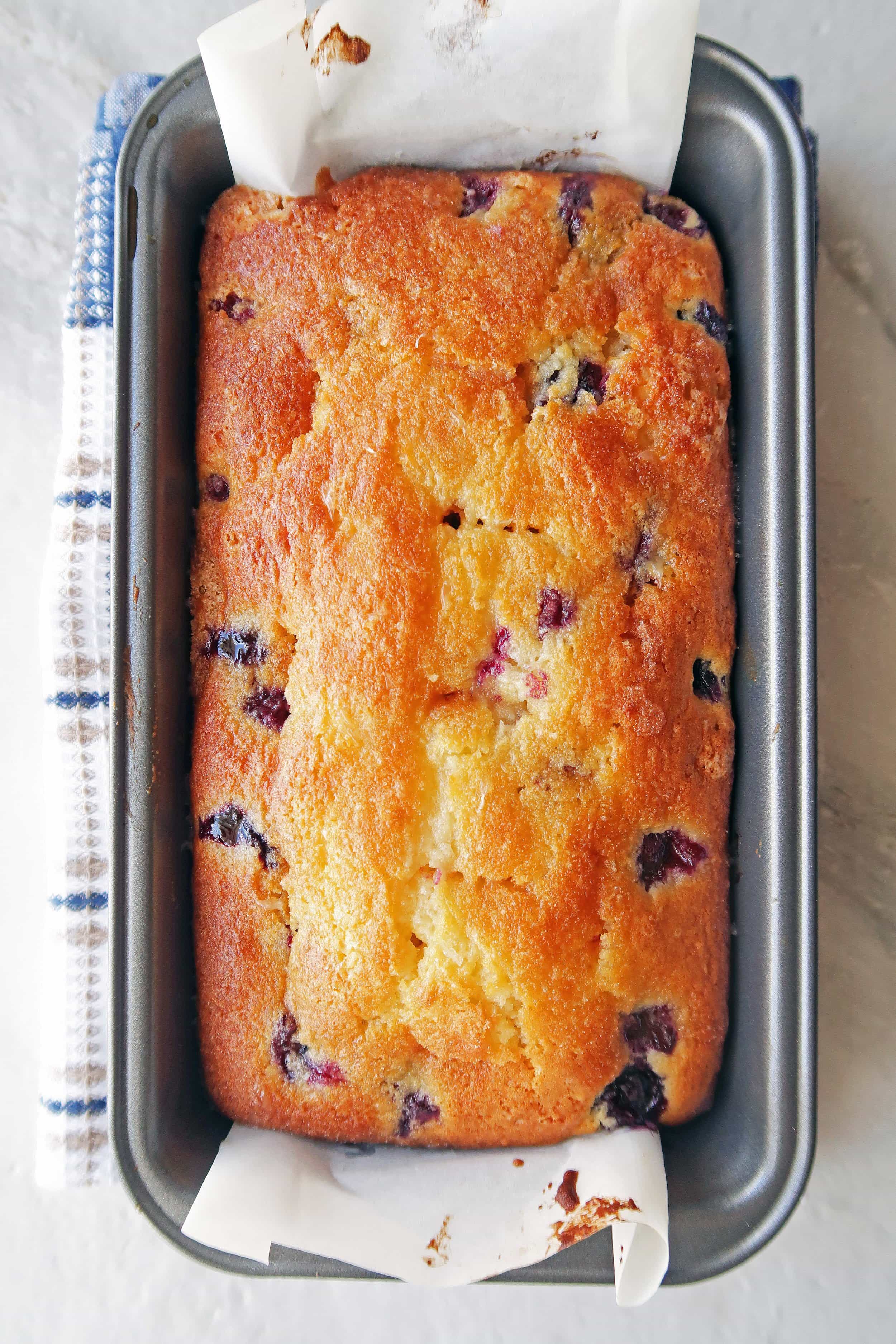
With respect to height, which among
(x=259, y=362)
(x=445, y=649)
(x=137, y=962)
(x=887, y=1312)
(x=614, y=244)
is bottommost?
(x=887, y=1312)

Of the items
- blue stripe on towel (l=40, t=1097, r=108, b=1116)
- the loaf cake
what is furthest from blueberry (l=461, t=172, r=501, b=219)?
blue stripe on towel (l=40, t=1097, r=108, b=1116)

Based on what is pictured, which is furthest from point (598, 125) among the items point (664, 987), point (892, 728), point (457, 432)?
point (664, 987)

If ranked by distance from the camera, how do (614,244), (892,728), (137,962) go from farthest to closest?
(892,728) < (614,244) < (137,962)

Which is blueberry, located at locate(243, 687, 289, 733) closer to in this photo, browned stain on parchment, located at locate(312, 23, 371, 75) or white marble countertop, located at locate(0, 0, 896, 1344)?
white marble countertop, located at locate(0, 0, 896, 1344)

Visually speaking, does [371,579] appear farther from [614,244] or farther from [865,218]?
[865,218]

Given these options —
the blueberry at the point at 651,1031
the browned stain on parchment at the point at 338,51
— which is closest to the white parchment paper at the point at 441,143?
the browned stain on parchment at the point at 338,51

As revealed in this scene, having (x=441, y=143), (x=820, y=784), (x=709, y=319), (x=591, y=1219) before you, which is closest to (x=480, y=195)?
(x=441, y=143)
